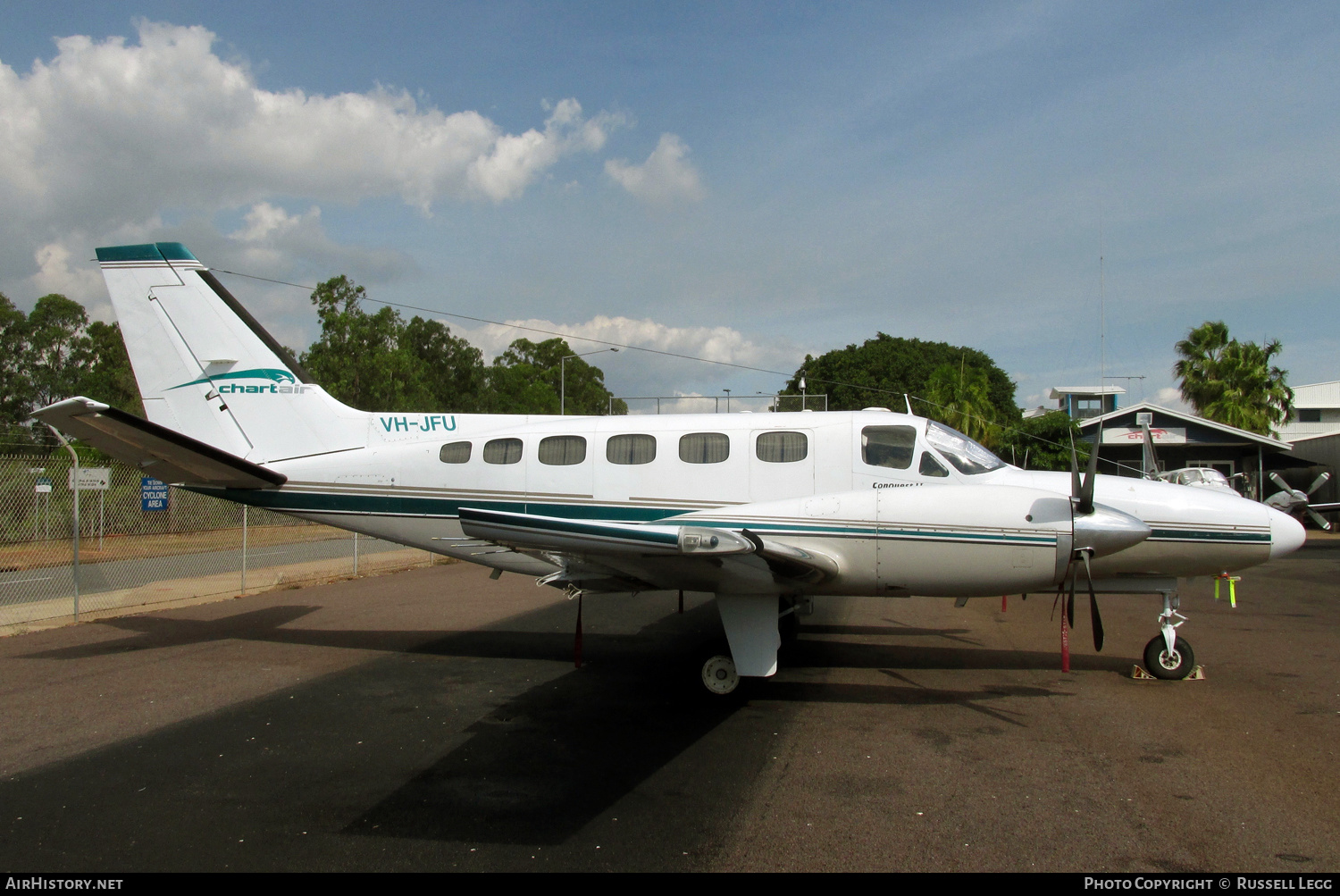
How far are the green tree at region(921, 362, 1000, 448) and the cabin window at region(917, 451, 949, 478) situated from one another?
20.7 m

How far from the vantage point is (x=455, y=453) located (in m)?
8.86

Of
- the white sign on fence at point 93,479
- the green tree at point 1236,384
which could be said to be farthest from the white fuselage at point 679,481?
the green tree at point 1236,384

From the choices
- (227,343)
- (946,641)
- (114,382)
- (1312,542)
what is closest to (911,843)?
(946,641)

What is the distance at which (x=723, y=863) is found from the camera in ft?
13.0

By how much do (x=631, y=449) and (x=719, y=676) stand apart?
8.72 feet

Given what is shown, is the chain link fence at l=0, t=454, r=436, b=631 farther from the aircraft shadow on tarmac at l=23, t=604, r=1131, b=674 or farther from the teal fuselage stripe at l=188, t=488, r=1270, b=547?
the teal fuselage stripe at l=188, t=488, r=1270, b=547

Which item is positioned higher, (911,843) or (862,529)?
(862,529)

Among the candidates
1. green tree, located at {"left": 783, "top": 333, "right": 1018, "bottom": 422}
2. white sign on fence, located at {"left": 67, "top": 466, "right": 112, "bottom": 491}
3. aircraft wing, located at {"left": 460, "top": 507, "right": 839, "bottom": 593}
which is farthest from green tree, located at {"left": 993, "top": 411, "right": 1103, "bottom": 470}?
white sign on fence, located at {"left": 67, "top": 466, "right": 112, "bottom": 491}

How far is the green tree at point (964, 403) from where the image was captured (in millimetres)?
28469

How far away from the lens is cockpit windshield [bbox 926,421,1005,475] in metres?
7.71

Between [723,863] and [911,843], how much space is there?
1.10 m

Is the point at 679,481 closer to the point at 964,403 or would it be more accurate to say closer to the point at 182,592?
the point at 182,592
